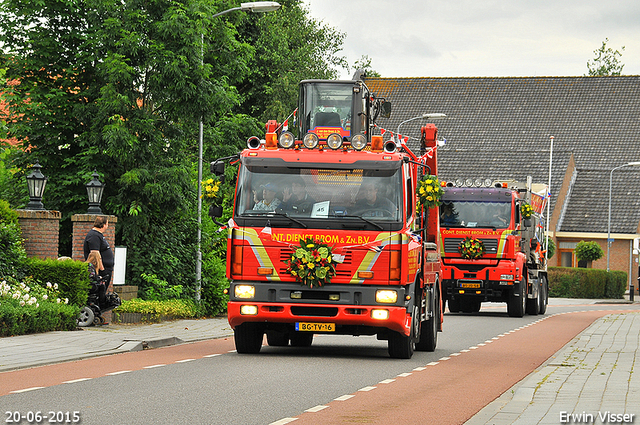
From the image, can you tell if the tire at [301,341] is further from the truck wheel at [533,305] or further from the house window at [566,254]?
the house window at [566,254]

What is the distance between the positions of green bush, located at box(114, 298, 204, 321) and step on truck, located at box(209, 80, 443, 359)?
5.99 metres

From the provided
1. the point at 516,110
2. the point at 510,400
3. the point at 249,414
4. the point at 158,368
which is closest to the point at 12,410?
the point at 249,414

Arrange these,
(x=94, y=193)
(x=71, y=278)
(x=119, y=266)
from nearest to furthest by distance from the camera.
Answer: (x=71, y=278)
(x=94, y=193)
(x=119, y=266)

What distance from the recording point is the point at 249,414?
9.30 m

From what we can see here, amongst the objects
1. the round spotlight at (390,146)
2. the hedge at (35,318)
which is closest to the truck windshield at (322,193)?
the round spotlight at (390,146)

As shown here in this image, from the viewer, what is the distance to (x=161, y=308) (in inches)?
829

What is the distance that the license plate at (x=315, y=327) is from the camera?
14266 millimetres

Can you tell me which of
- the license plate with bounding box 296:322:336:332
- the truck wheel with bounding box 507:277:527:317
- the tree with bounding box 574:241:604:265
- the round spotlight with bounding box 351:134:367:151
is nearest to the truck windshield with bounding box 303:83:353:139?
the round spotlight with bounding box 351:134:367:151

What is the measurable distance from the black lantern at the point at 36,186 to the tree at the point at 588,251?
1703 inches

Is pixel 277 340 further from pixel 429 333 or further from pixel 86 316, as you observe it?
pixel 86 316

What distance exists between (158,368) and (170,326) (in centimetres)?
723

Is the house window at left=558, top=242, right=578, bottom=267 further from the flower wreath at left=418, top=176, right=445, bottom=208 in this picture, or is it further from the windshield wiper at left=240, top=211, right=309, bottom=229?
the windshield wiper at left=240, top=211, right=309, bottom=229

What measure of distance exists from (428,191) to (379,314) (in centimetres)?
283

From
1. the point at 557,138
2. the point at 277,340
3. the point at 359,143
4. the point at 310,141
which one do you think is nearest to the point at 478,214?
the point at 277,340
